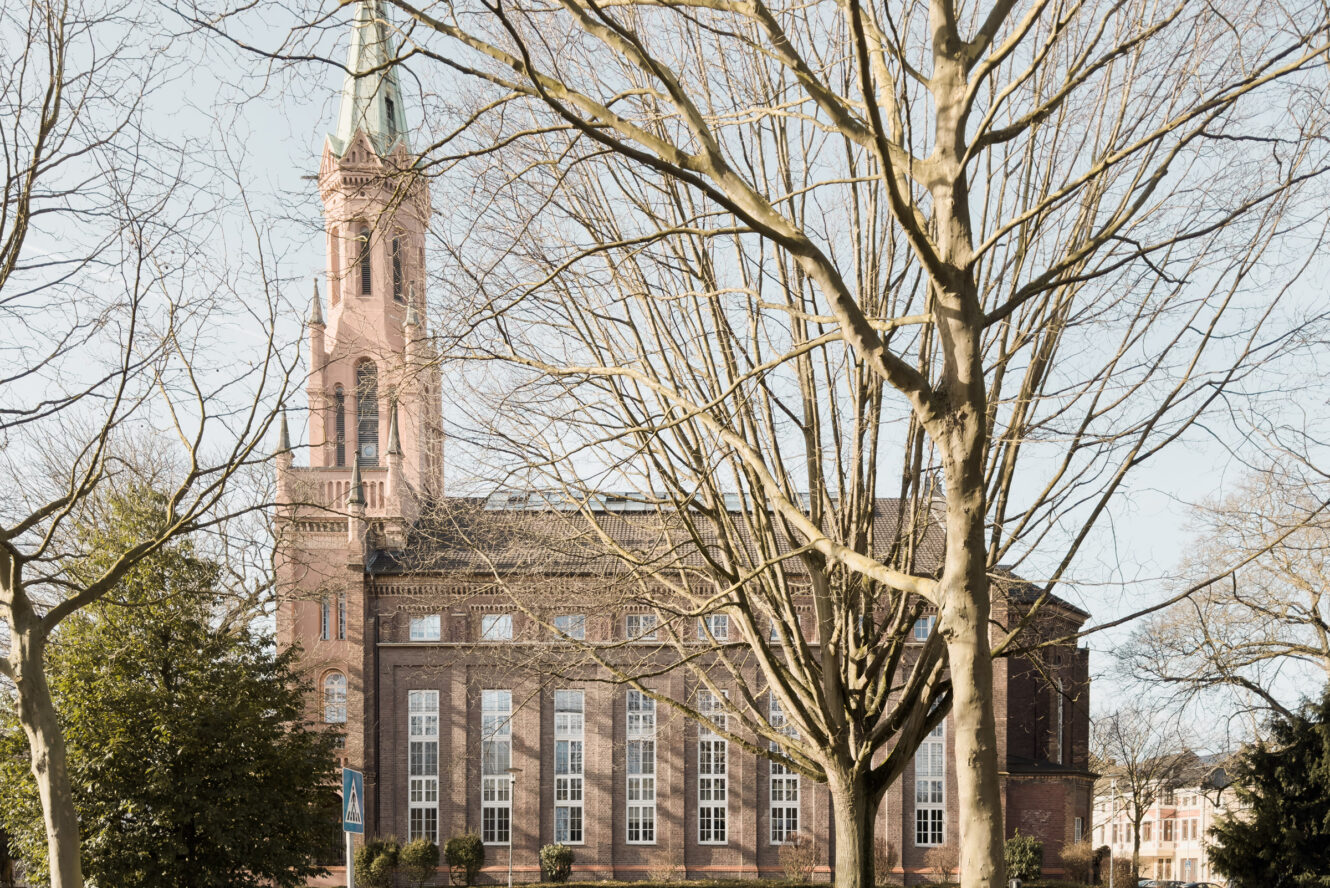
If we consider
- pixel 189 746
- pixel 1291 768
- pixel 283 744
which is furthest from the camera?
pixel 283 744

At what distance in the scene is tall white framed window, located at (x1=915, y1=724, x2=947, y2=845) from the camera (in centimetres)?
4272

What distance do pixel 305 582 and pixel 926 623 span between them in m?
24.2

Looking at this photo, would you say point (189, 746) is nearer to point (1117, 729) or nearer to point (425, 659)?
point (425, 659)

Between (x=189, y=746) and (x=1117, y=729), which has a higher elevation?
(x=189, y=746)

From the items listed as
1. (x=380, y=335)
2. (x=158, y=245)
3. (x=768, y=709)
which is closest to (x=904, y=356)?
(x=158, y=245)

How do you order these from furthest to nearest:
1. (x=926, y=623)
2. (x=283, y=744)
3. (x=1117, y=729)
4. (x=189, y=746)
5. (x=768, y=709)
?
(x=926, y=623) → (x=768, y=709) → (x=1117, y=729) → (x=283, y=744) → (x=189, y=746)

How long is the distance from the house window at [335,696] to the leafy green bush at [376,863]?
7.52 metres

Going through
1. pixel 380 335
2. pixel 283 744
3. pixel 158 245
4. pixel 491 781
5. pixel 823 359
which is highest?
pixel 380 335

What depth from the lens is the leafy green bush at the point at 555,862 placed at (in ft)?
135

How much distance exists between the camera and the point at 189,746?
61.3 feet

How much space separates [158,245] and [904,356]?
270 inches

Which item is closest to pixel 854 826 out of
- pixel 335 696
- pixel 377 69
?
pixel 377 69

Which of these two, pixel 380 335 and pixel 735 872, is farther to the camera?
pixel 380 335

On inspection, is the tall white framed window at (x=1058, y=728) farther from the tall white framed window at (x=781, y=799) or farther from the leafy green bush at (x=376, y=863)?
the leafy green bush at (x=376, y=863)
